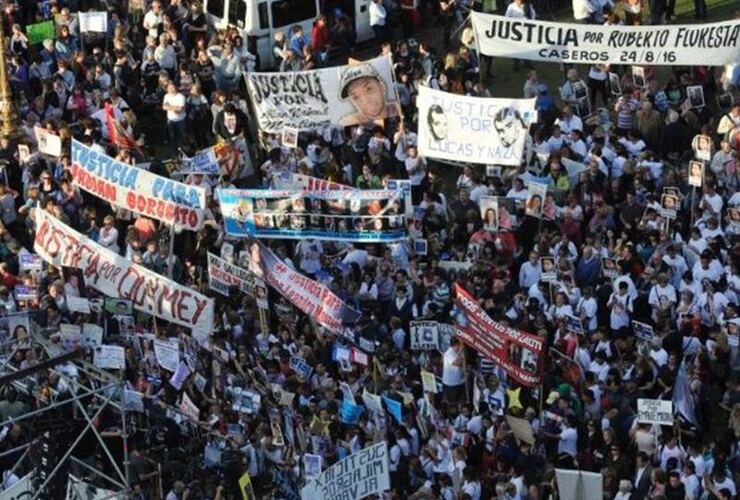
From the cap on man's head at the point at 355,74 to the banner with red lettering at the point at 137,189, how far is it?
3.53m

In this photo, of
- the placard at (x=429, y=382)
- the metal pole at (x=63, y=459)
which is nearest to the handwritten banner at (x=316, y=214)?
the placard at (x=429, y=382)

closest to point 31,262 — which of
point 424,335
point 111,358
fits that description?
point 111,358

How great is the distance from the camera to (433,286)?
3328 centimetres

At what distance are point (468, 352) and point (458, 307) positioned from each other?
0.66 metres

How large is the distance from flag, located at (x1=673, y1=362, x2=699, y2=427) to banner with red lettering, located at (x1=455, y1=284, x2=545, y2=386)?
1.83 meters

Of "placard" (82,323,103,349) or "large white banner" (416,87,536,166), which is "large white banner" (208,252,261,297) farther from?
"large white banner" (416,87,536,166)

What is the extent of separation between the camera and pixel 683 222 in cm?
3369

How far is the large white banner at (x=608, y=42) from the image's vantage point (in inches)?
1401

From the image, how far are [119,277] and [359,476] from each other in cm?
660

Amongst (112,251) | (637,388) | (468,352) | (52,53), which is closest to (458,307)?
(468,352)

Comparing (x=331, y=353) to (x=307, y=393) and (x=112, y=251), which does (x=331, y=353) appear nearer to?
(x=307, y=393)

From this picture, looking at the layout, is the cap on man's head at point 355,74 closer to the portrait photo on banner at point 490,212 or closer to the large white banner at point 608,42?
the large white banner at point 608,42

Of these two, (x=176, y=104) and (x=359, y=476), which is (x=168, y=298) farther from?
(x=176, y=104)

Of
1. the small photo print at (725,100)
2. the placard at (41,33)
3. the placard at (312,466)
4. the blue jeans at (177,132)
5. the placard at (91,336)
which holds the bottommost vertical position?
the placard at (312,466)
